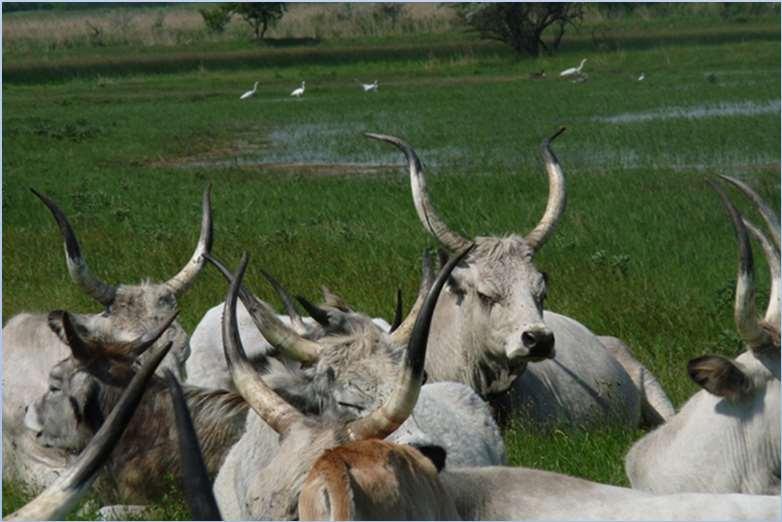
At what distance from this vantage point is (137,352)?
752 centimetres

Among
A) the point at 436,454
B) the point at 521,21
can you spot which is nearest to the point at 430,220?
the point at 436,454

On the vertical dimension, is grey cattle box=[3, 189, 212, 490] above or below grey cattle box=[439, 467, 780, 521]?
below

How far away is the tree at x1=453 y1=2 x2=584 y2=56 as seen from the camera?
59.8 meters

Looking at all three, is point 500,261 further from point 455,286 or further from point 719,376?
point 719,376

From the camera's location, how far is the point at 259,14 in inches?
2493

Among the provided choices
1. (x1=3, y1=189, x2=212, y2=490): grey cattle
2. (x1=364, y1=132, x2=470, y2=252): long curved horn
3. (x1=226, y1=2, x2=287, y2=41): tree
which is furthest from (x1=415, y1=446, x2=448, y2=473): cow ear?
(x1=226, y1=2, x2=287, y2=41): tree

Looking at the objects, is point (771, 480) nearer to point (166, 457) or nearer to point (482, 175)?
point (166, 457)

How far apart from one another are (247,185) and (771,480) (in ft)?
56.0

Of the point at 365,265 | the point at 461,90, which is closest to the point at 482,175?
the point at 365,265

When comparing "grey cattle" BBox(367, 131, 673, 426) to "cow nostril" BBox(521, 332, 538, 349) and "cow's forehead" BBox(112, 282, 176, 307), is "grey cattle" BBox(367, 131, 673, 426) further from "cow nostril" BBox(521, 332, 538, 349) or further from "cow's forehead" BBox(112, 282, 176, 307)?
"cow's forehead" BBox(112, 282, 176, 307)

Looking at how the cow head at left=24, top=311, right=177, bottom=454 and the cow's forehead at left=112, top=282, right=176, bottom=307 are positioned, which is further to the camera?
the cow's forehead at left=112, top=282, right=176, bottom=307

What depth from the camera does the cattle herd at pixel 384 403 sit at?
493cm

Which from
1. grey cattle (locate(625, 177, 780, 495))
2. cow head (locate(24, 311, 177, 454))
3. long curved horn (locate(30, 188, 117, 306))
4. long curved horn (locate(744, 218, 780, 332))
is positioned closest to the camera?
grey cattle (locate(625, 177, 780, 495))

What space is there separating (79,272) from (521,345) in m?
2.40
